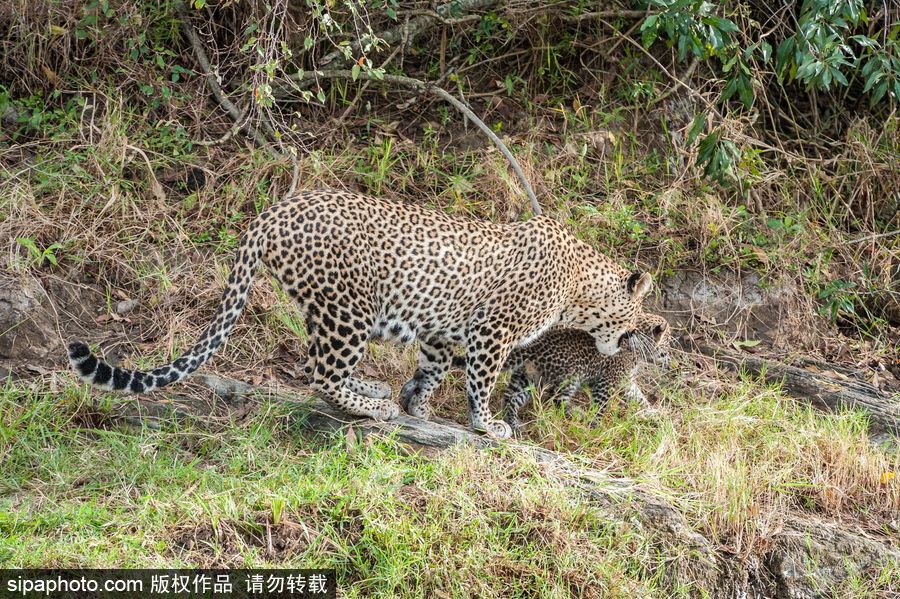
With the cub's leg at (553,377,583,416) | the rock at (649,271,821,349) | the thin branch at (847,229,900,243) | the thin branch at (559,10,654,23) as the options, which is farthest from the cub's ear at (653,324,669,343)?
the thin branch at (559,10,654,23)

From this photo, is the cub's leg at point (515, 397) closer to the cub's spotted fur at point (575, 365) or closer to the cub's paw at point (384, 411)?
the cub's spotted fur at point (575, 365)

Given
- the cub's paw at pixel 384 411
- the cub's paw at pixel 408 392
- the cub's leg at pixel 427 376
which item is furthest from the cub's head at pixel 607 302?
the cub's paw at pixel 384 411

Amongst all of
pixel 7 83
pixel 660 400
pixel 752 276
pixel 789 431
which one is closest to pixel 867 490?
pixel 789 431

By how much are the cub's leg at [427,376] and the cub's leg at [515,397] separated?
57cm

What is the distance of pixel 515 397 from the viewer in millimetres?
8008

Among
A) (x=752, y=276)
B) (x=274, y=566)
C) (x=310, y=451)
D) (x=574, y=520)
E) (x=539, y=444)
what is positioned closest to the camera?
(x=274, y=566)

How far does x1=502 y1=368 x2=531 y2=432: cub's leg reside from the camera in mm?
7922

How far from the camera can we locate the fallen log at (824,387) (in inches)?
321

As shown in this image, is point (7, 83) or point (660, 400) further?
point (7, 83)

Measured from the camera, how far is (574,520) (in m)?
6.06

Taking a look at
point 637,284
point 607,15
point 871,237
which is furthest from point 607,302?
point 607,15

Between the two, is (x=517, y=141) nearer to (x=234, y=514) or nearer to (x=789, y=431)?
(x=789, y=431)

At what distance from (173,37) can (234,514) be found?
5.85 metres

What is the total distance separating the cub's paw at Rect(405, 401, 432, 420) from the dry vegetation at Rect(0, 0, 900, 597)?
45 cm
